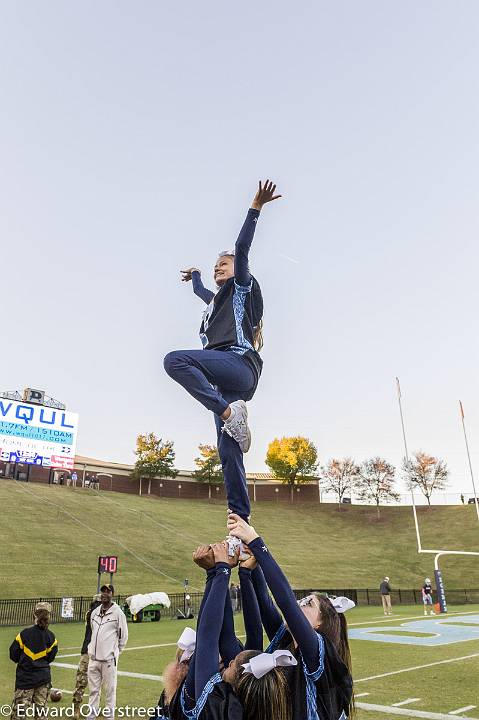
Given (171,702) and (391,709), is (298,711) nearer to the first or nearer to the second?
(171,702)

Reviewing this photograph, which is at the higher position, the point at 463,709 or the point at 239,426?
the point at 239,426

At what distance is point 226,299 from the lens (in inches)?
163

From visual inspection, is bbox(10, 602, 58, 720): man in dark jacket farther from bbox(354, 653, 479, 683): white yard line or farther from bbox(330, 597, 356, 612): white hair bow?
bbox(354, 653, 479, 683): white yard line

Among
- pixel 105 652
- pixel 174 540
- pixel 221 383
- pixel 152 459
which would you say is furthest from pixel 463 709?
pixel 152 459

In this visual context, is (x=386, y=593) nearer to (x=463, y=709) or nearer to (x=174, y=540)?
(x=463, y=709)

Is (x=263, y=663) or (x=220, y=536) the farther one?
(x=220, y=536)

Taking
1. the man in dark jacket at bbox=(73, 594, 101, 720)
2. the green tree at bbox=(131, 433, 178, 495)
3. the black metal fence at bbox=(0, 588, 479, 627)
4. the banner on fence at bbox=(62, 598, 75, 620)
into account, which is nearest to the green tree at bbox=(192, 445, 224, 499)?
the green tree at bbox=(131, 433, 178, 495)

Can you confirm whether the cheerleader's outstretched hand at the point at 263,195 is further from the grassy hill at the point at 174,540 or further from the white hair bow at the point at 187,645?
the grassy hill at the point at 174,540

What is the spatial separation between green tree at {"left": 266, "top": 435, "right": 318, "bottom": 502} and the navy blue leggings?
2531 inches

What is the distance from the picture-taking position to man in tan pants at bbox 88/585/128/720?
7707 mm

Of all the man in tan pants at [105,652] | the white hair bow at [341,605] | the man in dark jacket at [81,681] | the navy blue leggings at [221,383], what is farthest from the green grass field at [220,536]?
the navy blue leggings at [221,383]

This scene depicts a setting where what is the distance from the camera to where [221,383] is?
384 centimetres

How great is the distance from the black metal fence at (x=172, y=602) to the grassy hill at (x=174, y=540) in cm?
254

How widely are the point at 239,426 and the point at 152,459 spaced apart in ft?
196
